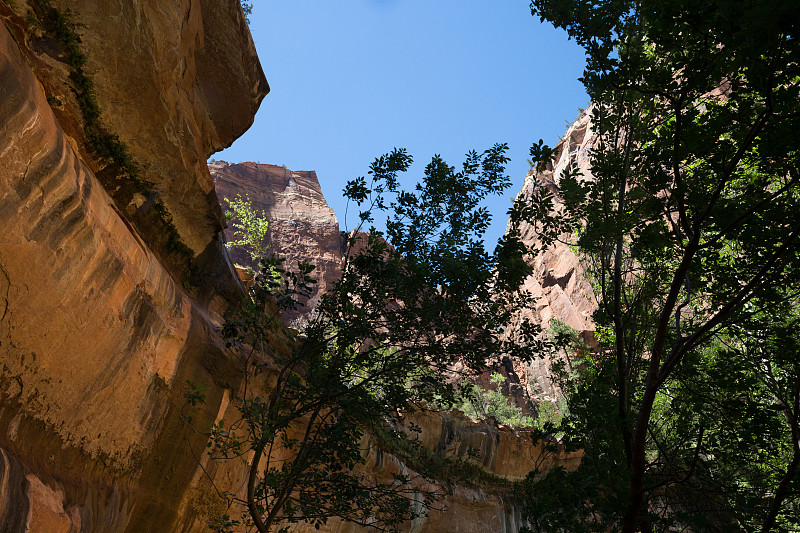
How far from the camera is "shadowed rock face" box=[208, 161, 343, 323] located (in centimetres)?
5427

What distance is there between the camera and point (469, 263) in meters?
7.55

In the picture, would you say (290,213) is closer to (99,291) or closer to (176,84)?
(176,84)

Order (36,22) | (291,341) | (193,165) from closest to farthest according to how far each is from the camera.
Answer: (36,22), (193,165), (291,341)

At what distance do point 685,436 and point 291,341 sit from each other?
8.31 metres

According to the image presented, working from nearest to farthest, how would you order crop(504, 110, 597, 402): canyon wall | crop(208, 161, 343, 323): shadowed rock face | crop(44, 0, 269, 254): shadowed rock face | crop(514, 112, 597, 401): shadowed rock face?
crop(44, 0, 269, 254): shadowed rock face, crop(504, 110, 597, 402): canyon wall, crop(514, 112, 597, 401): shadowed rock face, crop(208, 161, 343, 323): shadowed rock face

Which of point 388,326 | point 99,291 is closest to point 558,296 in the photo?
point 388,326

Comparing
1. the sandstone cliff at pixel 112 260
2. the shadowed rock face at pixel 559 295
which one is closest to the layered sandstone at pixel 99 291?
the sandstone cliff at pixel 112 260

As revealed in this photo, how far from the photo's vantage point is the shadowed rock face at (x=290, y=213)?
54272 millimetres

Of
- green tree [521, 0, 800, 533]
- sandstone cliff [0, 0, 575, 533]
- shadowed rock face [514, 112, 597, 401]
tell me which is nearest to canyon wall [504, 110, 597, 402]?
shadowed rock face [514, 112, 597, 401]

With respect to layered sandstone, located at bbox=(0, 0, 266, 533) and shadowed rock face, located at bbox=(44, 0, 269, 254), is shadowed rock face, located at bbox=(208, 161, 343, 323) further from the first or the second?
layered sandstone, located at bbox=(0, 0, 266, 533)

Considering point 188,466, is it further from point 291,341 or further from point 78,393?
point 291,341

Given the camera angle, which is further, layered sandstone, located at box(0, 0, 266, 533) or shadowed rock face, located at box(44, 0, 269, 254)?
shadowed rock face, located at box(44, 0, 269, 254)

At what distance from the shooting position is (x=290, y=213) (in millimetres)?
57719

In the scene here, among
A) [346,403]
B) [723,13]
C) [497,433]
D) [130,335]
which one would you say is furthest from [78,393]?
[497,433]
